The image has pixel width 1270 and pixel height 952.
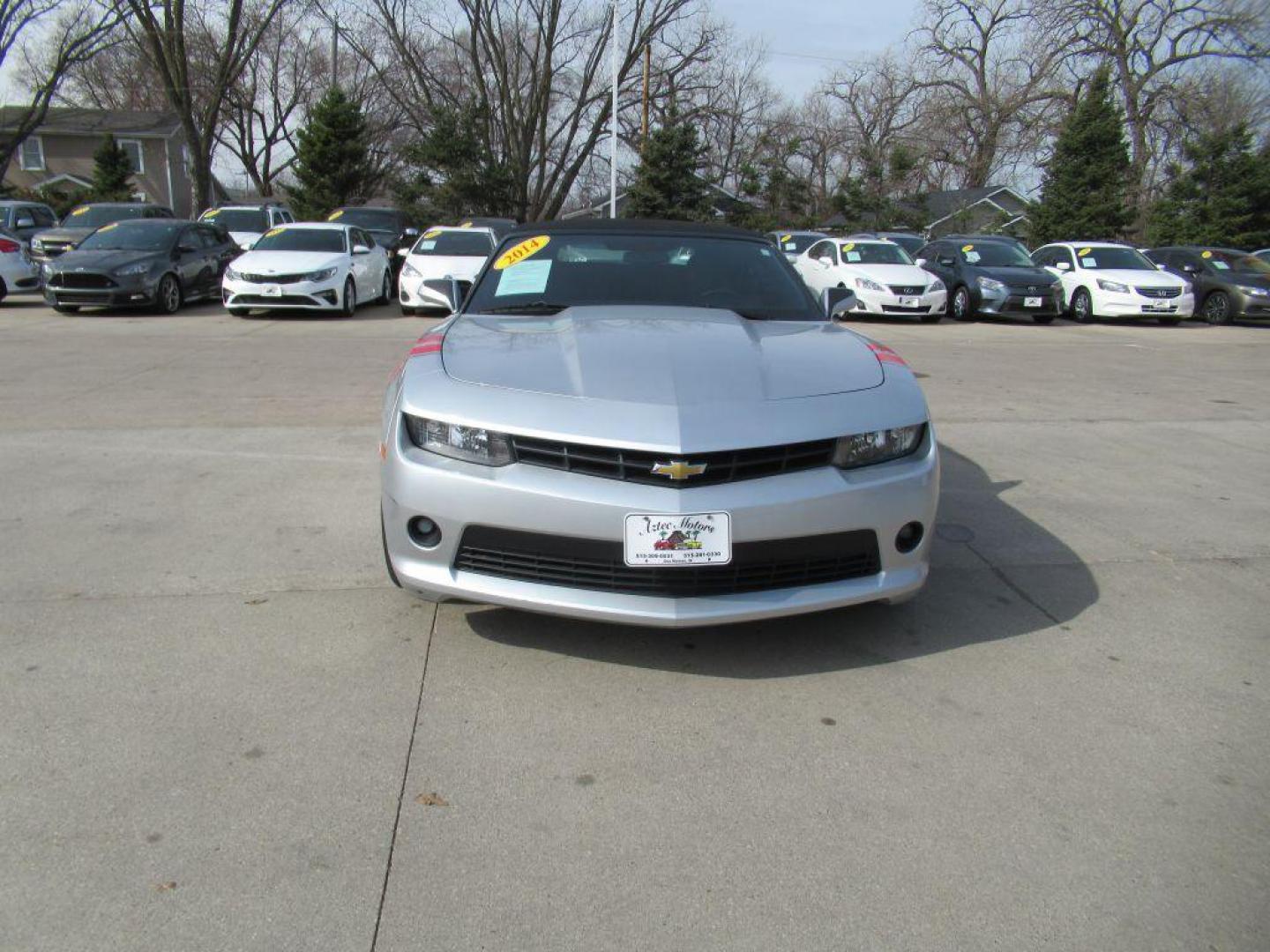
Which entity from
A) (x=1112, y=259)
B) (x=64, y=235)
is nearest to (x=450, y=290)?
(x=1112, y=259)

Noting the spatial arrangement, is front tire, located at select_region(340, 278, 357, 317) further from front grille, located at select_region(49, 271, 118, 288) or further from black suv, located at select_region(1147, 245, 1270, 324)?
black suv, located at select_region(1147, 245, 1270, 324)

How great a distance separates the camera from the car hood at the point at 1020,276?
671 inches

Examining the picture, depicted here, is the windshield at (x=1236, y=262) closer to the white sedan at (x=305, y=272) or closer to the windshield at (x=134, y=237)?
the white sedan at (x=305, y=272)

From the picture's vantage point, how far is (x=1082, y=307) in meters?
18.0

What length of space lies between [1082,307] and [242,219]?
17.8 m

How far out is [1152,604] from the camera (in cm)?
412

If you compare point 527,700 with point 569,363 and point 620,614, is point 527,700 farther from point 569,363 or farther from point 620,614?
point 569,363

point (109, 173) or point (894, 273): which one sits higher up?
point (109, 173)

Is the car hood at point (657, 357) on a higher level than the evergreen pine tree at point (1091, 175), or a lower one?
lower

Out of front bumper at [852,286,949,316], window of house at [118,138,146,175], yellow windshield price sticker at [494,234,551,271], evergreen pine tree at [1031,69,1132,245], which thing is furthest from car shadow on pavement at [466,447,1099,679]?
window of house at [118,138,146,175]

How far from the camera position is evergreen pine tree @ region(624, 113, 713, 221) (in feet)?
113

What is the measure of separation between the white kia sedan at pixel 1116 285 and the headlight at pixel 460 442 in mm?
16790

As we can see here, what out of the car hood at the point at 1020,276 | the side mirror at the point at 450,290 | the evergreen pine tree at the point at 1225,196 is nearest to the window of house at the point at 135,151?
the car hood at the point at 1020,276

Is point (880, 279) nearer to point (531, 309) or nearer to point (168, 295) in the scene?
point (168, 295)
